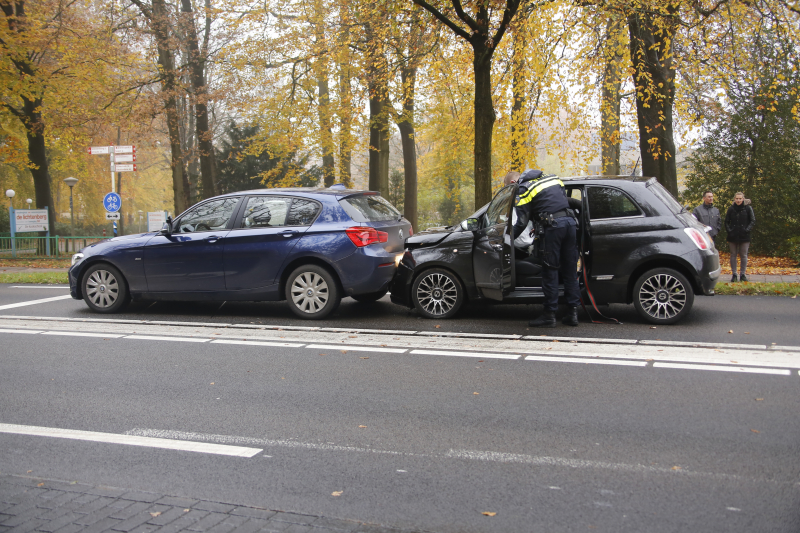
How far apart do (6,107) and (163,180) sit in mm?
36892

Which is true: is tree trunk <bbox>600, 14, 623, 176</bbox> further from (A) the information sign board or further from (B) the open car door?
(A) the information sign board

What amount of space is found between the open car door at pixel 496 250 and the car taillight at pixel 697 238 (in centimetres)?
210

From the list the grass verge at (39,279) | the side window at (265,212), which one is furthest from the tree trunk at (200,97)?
the side window at (265,212)

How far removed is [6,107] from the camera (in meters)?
24.9

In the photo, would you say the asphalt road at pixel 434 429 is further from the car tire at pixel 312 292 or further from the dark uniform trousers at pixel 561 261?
the car tire at pixel 312 292

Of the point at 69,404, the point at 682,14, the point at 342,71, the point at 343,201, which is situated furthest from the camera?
the point at 342,71

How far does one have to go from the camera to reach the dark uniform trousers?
7680mm

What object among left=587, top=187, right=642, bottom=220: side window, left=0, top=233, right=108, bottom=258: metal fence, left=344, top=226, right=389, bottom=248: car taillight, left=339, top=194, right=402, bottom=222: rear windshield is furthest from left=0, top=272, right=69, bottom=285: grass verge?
left=587, top=187, right=642, bottom=220: side window

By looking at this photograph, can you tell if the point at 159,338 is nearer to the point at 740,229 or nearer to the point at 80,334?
the point at 80,334

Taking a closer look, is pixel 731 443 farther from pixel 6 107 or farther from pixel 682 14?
pixel 6 107

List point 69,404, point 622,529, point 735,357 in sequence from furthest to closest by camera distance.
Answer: point 735,357 → point 69,404 → point 622,529

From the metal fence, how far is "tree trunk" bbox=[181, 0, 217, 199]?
4837 mm

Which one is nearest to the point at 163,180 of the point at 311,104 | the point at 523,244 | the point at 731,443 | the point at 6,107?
the point at 6,107

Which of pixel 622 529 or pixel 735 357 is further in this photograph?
pixel 735 357
